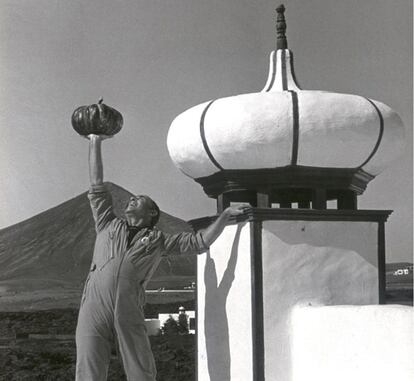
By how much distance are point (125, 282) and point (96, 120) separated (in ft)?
3.05

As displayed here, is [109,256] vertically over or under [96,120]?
under

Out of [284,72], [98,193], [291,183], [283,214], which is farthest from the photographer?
[284,72]

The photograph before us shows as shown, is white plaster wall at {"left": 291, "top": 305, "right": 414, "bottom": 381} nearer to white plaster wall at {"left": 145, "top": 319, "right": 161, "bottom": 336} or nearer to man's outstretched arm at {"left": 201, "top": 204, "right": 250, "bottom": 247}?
man's outstretched arm at {"left": 201, "top": 204, "right": 250, "bottom": 247}

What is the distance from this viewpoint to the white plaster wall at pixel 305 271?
162 inches

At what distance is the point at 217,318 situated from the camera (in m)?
4.45

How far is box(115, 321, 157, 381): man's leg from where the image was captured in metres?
4.00

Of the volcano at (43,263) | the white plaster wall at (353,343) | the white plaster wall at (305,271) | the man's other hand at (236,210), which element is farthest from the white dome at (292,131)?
the volcano at (43,263)

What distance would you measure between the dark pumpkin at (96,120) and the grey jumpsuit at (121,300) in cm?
55

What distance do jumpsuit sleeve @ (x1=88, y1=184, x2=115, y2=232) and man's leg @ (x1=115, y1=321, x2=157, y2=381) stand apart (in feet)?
2.01

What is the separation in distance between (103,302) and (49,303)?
674 inches

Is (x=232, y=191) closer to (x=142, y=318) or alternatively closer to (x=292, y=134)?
(x=292, y=134)

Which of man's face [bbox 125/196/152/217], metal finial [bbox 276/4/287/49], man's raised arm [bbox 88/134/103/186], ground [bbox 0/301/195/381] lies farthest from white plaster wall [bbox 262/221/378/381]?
ground [bbox 0/301/195/381]

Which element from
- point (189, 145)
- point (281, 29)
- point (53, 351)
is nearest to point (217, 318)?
point (189, 145)

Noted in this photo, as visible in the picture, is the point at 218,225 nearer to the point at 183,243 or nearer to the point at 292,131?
the point at 183,243
